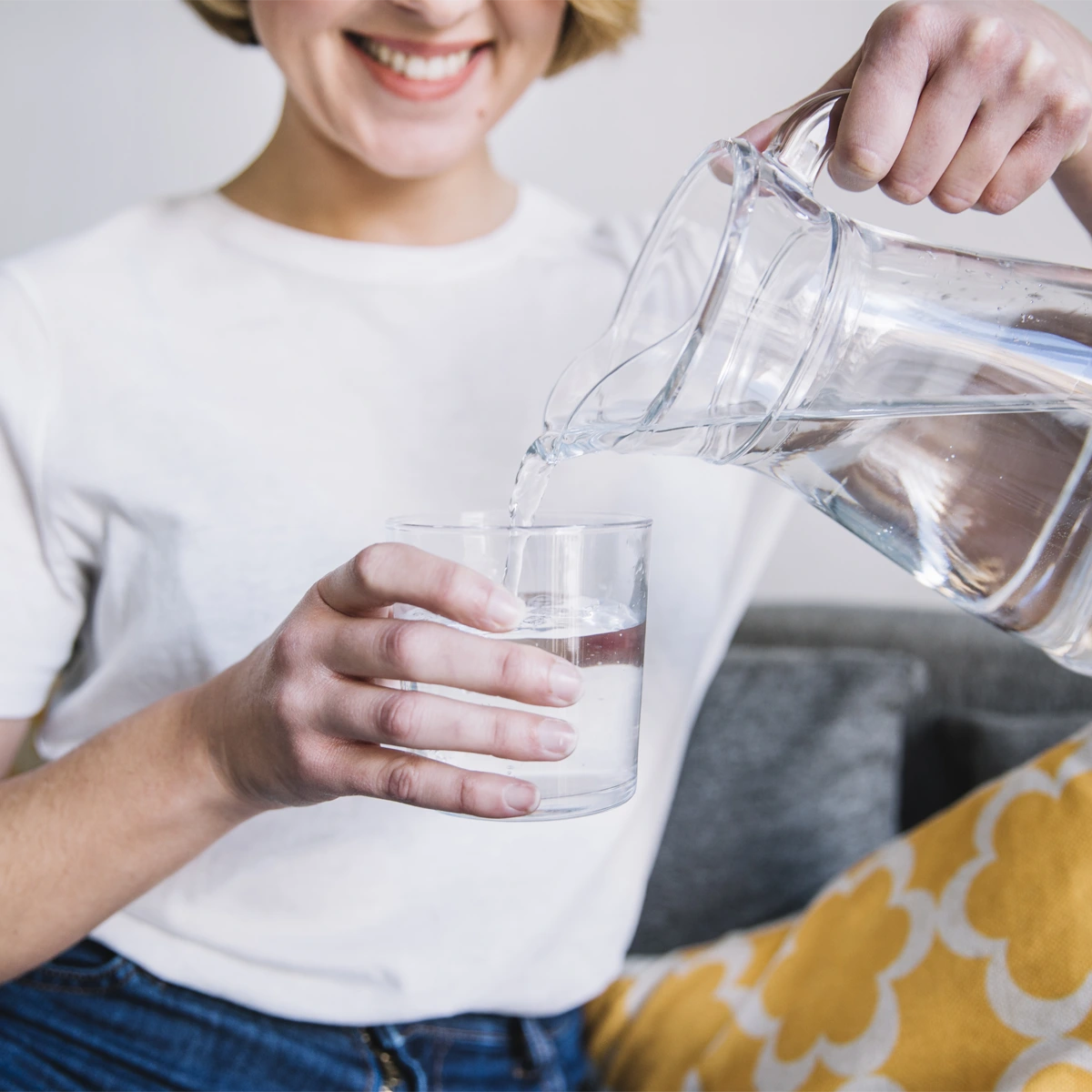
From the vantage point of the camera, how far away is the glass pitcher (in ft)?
1.86

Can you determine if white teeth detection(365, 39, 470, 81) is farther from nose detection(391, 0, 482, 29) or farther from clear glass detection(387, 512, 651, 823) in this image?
clear glass detection(387, 512, 651, 823)

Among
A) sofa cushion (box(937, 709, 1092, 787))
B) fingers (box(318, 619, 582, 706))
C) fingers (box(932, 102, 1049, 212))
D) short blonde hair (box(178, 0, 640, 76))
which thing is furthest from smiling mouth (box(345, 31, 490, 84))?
sofa cushion (box(937, 709, 1092, 787))

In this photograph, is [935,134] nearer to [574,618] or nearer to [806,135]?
[806,135]

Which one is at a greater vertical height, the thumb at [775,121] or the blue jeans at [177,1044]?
the thumb at [775,121]

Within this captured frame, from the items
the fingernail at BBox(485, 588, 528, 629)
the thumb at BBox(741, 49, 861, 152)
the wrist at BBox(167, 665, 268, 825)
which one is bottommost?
the wrist at BBox(167, 665, 268, 825)

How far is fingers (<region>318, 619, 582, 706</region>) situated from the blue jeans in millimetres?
507

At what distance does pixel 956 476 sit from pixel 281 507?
52 centimetres

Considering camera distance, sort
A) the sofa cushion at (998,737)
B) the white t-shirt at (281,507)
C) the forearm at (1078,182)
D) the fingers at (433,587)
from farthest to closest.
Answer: the sofa cushion at (998,737), the white t-shirt at (281,507), the forearm at (1078,182), the fingers at (433,587)

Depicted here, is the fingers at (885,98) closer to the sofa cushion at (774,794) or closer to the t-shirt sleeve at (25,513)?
the t-shirt sleeve at (25,513)

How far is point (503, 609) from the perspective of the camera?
20.1 inches

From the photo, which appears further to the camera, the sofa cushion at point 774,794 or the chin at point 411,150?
the sofa cushion at point 774,794

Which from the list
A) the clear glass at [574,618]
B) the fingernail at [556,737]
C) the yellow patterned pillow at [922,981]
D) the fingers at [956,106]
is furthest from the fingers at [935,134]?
the yellow patterned pillow at [922,981]

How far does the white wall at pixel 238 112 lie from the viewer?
1.51 meters

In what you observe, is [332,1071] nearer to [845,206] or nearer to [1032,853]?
[1032,853]
